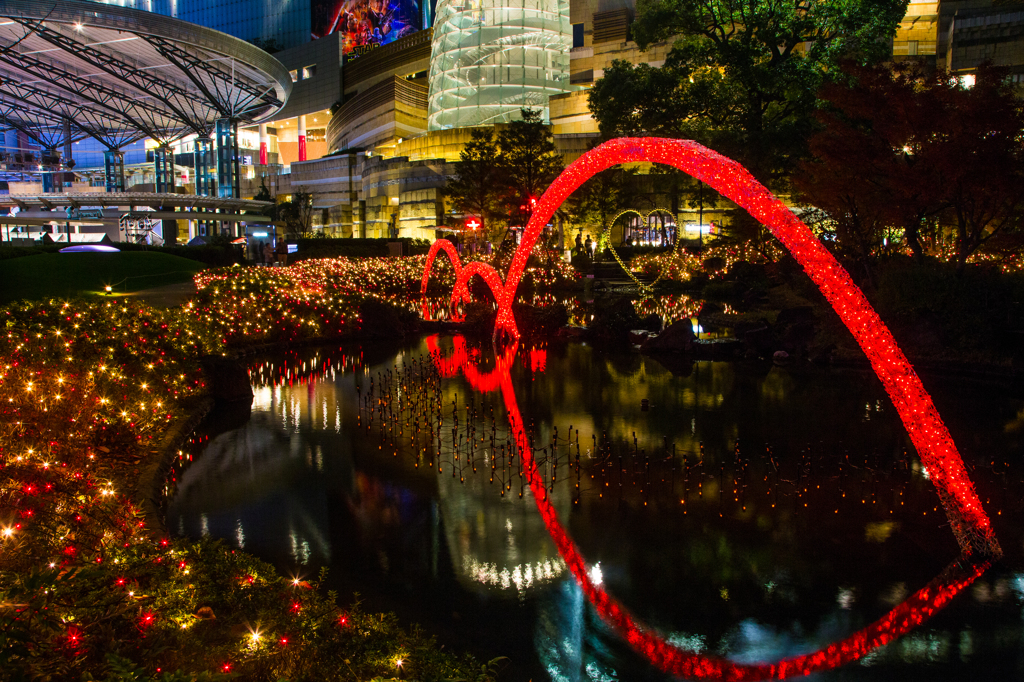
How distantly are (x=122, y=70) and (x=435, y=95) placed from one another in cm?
2691

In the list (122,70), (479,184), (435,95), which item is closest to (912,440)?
(479,184)

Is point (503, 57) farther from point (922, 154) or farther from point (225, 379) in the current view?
point (225, 379)

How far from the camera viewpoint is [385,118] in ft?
268

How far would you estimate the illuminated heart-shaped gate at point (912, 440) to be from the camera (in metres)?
5.37

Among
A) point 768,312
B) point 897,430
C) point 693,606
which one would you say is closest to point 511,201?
point 768,312

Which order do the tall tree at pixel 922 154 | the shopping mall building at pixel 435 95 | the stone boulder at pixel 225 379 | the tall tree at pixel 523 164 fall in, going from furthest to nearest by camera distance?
the shopping mall building at pixel 435 95 < the tall tree at pixel 523 164 < the tall tree at pixel 922 154 < the stone boulder at pixel 225 379

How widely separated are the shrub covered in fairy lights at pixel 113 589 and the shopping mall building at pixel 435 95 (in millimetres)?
44101

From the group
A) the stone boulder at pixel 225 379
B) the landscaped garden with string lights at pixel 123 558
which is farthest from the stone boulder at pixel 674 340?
the landscaped garden with string lights at pixel 123 558

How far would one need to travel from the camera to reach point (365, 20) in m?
105

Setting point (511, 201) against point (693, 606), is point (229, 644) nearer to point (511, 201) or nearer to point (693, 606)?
point (693, 606)

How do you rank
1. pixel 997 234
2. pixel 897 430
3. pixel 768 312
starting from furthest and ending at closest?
pixel 768 312
pixel 997 234
pixel 897 430

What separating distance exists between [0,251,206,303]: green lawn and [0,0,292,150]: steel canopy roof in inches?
914

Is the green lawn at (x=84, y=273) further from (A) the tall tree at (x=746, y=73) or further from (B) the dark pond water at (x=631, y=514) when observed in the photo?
(A) the tall tree at (x=746, y=73)

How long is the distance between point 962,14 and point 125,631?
5379 centimetres
